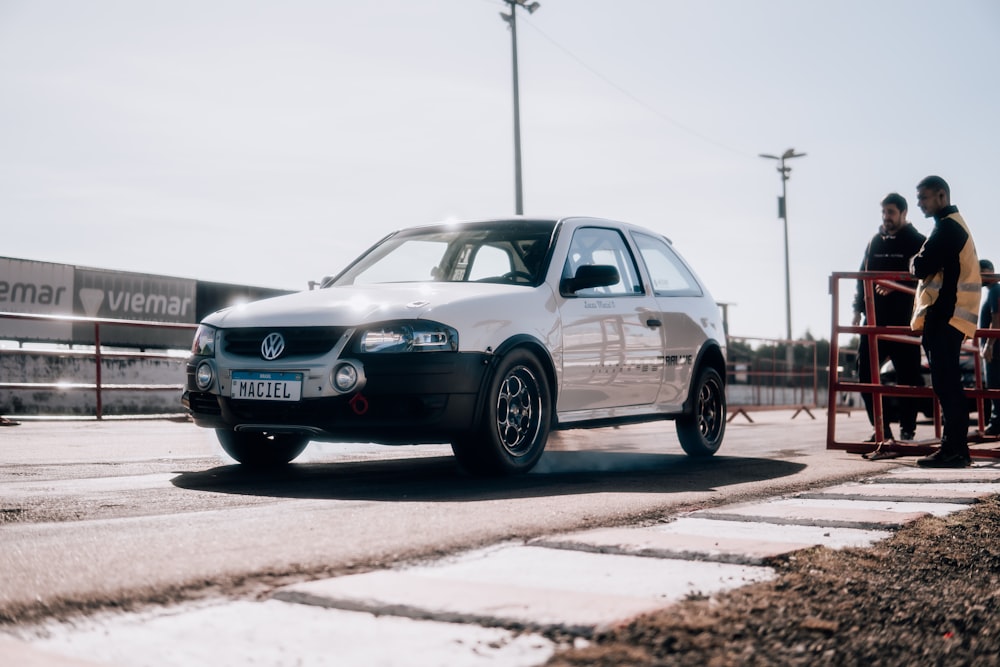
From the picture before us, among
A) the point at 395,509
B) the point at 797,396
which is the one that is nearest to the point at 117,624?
the point at 395,509

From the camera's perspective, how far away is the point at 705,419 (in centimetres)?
880

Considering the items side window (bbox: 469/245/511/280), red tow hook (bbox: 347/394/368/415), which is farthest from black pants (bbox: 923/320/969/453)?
red tow hook (bbox: 347/394/368/415)

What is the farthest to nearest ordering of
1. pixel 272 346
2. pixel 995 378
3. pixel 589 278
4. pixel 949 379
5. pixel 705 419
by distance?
1. pixel 995 378
2. pixel 705 419
3. pixel 949 379
4. pixel 589 278
5. pixel 272 346

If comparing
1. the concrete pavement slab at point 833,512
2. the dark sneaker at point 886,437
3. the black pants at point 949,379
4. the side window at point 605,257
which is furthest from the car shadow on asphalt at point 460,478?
the dark sneaker at point 886,437

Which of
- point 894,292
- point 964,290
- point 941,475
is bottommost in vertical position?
point 941,475

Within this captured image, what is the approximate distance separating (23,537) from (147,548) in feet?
1.84

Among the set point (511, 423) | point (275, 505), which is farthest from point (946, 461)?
point (275, 505)

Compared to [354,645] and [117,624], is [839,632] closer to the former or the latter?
[354,645]

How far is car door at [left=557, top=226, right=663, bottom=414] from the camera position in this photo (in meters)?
7.19

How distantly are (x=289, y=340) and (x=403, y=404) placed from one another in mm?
732

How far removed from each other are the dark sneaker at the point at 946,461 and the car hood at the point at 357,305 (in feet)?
9.59

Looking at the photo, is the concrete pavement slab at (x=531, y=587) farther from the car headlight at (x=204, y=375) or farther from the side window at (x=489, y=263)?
the side window at (x=489, y=263)

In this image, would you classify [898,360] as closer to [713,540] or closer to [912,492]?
[912,492]

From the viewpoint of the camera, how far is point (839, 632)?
8.95 feet
